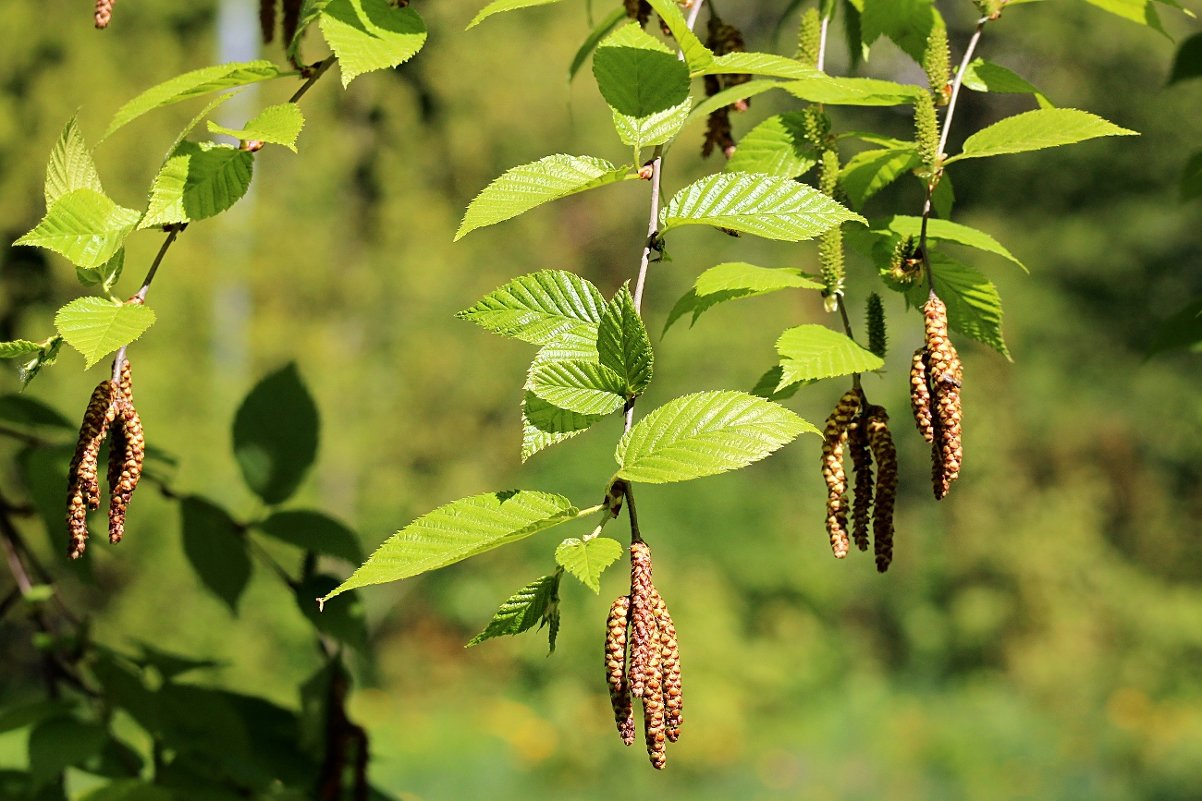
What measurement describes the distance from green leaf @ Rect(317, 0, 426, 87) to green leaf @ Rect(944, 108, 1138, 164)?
0.35 metres

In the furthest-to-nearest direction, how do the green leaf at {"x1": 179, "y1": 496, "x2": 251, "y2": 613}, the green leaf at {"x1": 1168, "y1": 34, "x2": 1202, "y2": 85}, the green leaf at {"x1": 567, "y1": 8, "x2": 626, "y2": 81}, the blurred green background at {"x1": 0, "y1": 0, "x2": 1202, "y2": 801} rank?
1. the blurred green background at {"x1": 0, "y1": 0, "x2": 1202, "y2": 801}
2. the green leaf at {"x1": 179, "y1": 496, "x2": 251, "y2": 613}
3. the green leaf at {"x1": 1168, "y1": 34, "x2": 1202, "y2": 85}
4. the green leaf at {"x1": 567, "y1": 8, "x2": 626, "y2": 81}

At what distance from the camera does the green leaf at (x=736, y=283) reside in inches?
32.1

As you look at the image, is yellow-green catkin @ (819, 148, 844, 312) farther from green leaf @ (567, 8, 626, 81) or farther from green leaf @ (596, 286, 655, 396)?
green leaf @ (567, 8, 626, 81)

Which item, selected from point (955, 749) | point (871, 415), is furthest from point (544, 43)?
point (871, 415)

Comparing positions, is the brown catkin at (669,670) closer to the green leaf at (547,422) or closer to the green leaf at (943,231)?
the green leaf at (547,422)

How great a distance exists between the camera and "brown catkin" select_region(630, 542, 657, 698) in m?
0.61

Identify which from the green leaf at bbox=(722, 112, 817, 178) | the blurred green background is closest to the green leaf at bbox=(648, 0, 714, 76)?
the green leaf at bbox=(722, 112, 817, 178)

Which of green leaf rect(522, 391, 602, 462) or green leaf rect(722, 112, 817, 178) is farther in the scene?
green leaf rect(722, 112, 817, 178)

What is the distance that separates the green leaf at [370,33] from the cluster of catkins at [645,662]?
1.10 ft

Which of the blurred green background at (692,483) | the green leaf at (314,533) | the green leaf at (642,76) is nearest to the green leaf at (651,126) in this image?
the green leaf at (642,76)

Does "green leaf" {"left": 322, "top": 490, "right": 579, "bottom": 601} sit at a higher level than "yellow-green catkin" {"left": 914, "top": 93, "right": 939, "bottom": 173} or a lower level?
lower

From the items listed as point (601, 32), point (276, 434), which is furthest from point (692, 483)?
point (601, 32)

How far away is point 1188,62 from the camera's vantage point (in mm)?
1248

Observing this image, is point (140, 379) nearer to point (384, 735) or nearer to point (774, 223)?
point (384, 735)
